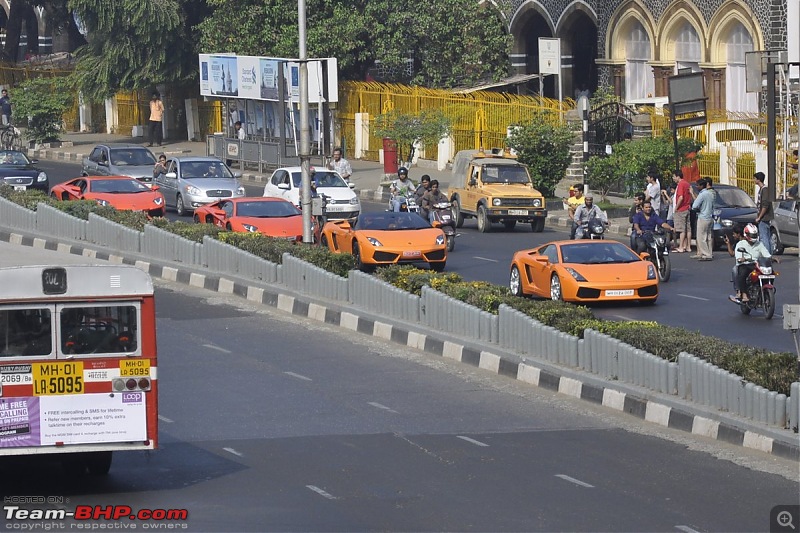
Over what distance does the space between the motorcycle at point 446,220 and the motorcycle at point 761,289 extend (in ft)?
27.3

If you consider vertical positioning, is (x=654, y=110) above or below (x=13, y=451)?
above

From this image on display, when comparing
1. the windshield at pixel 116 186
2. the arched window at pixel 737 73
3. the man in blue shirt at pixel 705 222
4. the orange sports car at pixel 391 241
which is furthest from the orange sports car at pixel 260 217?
the arched window at pixel 737 73

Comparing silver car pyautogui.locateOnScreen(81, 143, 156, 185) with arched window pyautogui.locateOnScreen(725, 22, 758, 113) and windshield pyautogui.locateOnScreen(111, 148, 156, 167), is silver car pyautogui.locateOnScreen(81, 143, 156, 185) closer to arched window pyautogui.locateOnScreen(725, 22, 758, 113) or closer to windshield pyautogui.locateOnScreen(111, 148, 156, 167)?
windshield pyautogui.locateOnScreen(111, 148, 156, 167)

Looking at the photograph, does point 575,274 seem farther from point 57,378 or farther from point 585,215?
point 57,378

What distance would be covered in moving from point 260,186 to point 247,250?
18777 millimetres

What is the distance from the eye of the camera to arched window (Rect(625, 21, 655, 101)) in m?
47.9

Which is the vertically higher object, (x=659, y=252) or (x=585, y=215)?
(x=585, y=215)

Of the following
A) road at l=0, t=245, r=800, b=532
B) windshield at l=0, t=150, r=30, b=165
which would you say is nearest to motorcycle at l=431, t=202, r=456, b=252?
road at l=0, t=245, r=800, b=532

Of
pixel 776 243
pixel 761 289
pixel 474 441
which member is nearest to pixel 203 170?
pixel 776 243

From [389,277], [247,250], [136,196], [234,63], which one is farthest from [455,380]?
[234,63]

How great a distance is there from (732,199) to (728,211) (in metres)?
1.20

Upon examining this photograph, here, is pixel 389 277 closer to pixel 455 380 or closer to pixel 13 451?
pixel 455 380

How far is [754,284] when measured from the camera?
803 inches

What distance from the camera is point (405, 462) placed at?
40.7 ft
